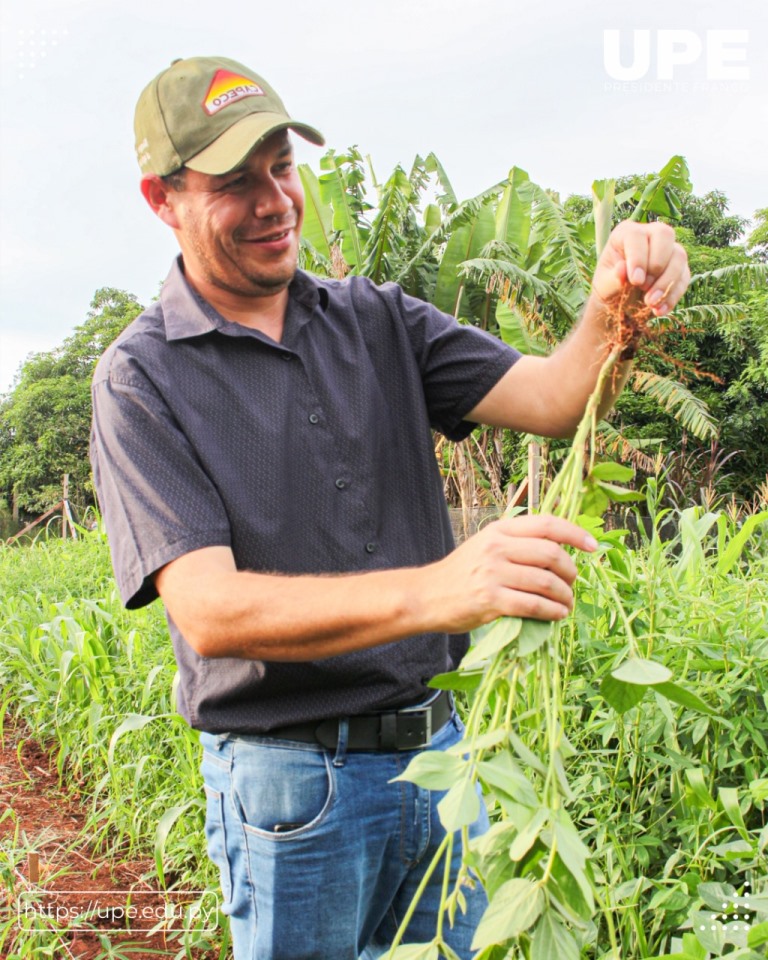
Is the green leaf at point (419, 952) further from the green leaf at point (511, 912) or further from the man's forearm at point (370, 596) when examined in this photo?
the man's forearm at point (370, 596)

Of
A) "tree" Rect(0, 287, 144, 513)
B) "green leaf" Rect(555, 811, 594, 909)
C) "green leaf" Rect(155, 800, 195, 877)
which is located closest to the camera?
"green leaf" Rect(555, 811, 594, 909)

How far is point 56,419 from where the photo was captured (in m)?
29.2

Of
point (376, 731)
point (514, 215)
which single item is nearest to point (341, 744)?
point (376, 731)

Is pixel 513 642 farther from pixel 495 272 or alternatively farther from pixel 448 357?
pixel 495 272

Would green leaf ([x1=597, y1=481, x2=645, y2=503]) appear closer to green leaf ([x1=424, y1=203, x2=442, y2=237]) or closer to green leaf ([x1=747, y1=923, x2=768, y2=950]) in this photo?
green leaf ([x1=747, y1=923, x2=768, y2=950])

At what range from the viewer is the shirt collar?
1544mm

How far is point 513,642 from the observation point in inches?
38.5

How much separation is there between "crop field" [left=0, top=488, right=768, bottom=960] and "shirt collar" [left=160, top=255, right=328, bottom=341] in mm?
723

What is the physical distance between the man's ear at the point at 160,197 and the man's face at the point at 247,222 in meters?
0.04

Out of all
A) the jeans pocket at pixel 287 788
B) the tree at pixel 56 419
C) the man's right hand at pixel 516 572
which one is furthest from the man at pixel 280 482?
the tree at pixel 56 419

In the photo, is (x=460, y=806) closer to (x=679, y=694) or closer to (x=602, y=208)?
(x=679, y=694)

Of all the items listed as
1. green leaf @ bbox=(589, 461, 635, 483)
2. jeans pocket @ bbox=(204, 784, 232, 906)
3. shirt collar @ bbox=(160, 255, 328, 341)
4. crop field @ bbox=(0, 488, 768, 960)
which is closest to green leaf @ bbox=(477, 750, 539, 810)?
crop field @ bbox=(0, 488, 768, 960)

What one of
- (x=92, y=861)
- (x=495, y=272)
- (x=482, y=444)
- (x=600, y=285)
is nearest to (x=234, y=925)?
(x=600, y=285)

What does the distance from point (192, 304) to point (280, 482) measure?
343 millimetres
